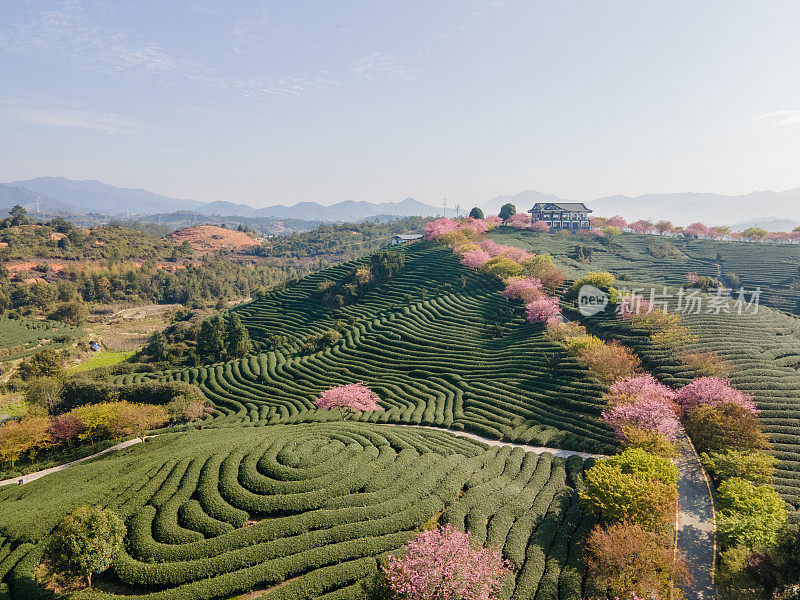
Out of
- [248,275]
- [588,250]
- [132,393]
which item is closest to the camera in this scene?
[132,393]

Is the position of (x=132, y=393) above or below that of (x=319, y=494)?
below

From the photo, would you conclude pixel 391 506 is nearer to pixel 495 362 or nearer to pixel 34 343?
pixel 495 362

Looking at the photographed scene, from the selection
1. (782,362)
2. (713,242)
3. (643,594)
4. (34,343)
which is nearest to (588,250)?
(713,242)

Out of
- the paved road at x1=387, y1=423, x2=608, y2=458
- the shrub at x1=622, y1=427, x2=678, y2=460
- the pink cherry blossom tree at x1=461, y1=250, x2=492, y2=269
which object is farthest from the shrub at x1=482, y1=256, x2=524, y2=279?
the shrub at x1=622, y1=427, x2=678, y2=460

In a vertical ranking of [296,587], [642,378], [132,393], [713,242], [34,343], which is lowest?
[34,343]

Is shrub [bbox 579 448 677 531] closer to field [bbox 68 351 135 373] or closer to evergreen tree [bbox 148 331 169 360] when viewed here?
evergreen tree [bbox 148 331 169 360]

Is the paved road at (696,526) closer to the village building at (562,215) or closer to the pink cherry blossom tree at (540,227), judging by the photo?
the pink cherry blossom tree at (540,227)
